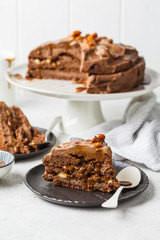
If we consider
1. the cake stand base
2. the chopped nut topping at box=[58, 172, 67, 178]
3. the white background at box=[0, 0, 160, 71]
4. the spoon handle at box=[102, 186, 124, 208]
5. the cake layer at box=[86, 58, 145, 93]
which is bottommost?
the cake stand base

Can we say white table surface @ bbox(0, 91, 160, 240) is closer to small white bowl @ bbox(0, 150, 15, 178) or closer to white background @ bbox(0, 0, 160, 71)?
small white bowl @ bbox(0, 150, 15, 178)

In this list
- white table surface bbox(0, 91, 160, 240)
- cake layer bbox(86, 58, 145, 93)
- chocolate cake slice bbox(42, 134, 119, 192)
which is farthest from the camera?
cake layer bbox(86, 58, 145, 93)

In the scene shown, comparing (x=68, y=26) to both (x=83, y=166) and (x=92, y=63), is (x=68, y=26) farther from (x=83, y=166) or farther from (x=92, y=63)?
(x=83, y=166)

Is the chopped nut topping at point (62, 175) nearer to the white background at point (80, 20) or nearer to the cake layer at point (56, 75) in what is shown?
the cake layer at point (56, 75)

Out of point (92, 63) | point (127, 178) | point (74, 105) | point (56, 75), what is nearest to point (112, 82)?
point (92, 63)

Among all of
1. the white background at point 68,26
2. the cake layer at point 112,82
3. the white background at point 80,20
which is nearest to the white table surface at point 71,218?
the cake layer at point 112,82

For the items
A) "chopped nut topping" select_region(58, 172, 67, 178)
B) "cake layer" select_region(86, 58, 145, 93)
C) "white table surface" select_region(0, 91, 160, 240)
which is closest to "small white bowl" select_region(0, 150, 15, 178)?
"white table surface" select_region(0, 91, 160, 240)

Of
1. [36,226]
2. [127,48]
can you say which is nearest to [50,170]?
[36,226]
